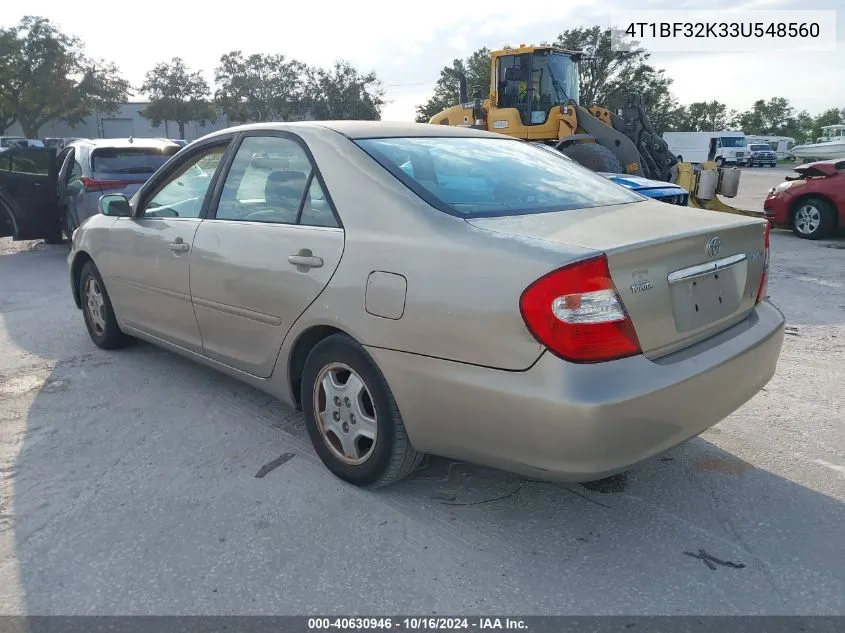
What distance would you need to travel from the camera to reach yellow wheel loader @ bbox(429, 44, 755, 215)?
11.8 metres

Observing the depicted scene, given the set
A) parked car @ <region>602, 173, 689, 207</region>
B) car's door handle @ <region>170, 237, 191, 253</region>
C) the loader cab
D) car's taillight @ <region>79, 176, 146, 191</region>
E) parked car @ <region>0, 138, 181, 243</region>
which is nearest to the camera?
car's door handle @ <region>170, 237, 191, 253</region>

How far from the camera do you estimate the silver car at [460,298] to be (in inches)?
84.2

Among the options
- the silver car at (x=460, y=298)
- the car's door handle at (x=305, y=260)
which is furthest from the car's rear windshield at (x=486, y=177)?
the car's door handle at (x=305, y=260)

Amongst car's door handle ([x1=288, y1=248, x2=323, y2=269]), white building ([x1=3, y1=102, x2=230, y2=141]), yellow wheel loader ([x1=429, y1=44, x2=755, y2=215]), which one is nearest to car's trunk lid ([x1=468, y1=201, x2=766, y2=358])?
car's door handle ([x1=288, y1=248, x2=323, y2=269])

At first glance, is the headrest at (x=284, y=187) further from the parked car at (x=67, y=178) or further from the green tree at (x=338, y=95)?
the green tree at (x=338, y=95)

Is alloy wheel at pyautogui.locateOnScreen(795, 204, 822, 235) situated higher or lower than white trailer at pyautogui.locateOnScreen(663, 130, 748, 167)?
lower

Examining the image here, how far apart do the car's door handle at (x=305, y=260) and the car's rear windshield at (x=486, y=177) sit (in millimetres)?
492

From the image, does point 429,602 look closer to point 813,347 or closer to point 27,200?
point 813,347

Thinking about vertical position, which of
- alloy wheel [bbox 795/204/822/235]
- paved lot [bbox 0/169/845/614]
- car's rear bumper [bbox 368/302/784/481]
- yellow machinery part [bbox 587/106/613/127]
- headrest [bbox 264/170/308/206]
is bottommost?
paved lot [bbox 0/169/845/614]

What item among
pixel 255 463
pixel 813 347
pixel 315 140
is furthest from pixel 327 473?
pixel 813 347

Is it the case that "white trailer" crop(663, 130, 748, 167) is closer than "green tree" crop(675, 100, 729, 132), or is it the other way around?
"white trailer" crop(663, 130, 748, 167)

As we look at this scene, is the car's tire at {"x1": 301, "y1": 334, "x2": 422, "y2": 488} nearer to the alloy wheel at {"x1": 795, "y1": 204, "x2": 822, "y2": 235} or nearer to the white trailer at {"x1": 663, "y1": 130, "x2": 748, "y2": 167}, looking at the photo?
the alloy wheel at {"x1": 795, "y1": 204, "x2": 822, "y2": 235}

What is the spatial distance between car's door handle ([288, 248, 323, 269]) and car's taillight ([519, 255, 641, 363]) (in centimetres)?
103

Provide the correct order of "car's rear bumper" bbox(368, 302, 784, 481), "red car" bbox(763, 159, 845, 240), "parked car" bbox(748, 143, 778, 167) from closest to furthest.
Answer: "car's rear bumper" bbox(368, 302, 784, 481)
"red car" bbox(763, 159, 845, 240)
"parked car" bbox(748, 143, 778, 167)
